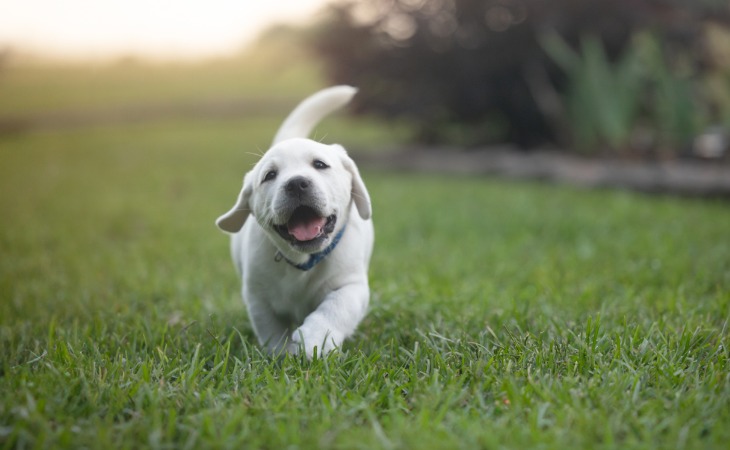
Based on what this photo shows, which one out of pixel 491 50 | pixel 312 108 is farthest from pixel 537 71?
pixel 312 108

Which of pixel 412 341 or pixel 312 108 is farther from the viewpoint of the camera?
pixel 312 108

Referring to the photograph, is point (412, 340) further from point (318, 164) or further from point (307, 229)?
point (318, 164)

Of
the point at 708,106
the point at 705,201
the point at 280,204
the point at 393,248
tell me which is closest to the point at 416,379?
the point at 280,204

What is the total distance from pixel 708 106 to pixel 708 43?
5.06 ft

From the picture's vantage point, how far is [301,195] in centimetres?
224

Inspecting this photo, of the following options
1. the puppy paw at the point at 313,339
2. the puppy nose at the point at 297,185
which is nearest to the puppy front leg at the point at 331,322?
the puppy paw at the point at 313,339

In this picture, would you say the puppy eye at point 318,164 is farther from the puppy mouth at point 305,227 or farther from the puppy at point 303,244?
the puppy mouth at point 305,227

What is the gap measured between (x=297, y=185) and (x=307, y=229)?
Result: 6.5 inches

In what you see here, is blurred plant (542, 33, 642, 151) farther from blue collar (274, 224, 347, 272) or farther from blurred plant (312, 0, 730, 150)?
blue collar (274, 224, 347, 272)

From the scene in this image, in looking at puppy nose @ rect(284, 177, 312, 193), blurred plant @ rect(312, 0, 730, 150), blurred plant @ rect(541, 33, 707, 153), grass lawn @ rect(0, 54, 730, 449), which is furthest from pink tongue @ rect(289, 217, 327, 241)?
blurred plant @ rect(312, 0, 730, 150)

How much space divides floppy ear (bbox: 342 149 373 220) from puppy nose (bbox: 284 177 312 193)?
0.33 m

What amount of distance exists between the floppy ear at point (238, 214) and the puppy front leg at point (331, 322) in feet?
1.55

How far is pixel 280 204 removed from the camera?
2.26 m

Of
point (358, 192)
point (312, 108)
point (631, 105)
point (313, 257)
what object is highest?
point (631, 105)
